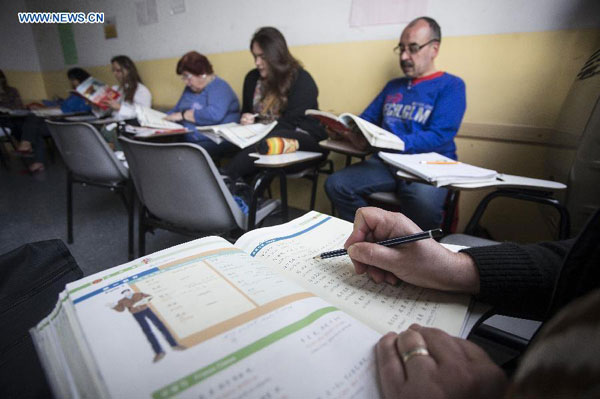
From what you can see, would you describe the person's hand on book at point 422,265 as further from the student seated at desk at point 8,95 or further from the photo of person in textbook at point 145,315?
the student seated at desk at point 8,95

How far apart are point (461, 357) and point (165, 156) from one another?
0.99 metres

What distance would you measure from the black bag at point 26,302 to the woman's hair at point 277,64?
1782 mm

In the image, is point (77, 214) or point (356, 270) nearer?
point (356, 270)

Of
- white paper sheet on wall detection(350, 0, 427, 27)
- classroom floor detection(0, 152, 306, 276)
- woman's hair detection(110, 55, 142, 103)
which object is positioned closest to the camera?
white paper sheet on wall detection(350, 0, 427, 27)

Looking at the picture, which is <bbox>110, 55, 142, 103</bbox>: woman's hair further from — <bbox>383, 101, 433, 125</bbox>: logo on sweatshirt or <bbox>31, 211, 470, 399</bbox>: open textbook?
<bbox>31, 211, 470, 399</bbox>: open textbook

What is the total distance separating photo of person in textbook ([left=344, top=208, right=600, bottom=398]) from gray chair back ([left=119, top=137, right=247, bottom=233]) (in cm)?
68

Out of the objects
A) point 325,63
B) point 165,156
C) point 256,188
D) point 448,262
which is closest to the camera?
point 448,262

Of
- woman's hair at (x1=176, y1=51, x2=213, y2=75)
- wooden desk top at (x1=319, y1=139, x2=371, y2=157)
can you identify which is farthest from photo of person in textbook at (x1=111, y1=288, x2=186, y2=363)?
woman's hair at (x1=176, y1=51, x2=213, y2=75)

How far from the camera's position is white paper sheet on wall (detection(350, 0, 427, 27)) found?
1641 millimetres

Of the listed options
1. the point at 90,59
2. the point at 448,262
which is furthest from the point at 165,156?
the point at 90,59

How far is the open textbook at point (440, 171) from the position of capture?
89 cm

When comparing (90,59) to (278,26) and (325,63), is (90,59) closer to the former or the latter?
(278,26)

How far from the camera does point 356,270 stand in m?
0.42

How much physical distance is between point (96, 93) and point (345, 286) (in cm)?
319
